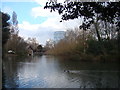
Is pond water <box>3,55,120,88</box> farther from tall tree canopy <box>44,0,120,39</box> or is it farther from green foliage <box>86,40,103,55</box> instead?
tall tree canopy <box>44,0,120,39</box>

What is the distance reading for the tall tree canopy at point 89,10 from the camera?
3789mm

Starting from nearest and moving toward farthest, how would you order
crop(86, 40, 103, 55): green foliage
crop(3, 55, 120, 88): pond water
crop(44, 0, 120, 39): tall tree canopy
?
crop(44, 0, 120, 39): tall tree canopy, crop(3, 55, 120, 88): pond water, crop(86, 40, 103, 55): green foliage

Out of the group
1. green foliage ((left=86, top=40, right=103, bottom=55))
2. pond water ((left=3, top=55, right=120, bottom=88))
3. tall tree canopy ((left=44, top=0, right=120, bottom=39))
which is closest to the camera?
tall tree canopy ((left=44, top=0, right=120, bottom=39))

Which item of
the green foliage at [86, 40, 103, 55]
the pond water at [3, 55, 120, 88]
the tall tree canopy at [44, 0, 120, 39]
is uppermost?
the tall tree canopy at [44, 0, 120, 39]

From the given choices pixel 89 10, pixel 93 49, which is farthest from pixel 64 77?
pixel 89 10

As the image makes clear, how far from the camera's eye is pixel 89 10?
389 cm

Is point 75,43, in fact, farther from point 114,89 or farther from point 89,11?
point 89,11

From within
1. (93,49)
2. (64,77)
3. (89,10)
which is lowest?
(64,77)

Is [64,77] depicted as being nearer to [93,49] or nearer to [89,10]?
[93,49]

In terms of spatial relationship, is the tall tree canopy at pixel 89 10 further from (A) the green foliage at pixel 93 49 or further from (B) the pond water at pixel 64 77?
(A) the green foliage at pixel 93 49

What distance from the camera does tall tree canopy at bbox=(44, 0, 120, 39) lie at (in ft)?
12.4

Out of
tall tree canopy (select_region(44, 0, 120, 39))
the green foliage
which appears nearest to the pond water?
the green foliage

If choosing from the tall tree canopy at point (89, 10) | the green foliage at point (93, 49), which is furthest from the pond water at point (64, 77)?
the tall tree canopy at point (89, 10)

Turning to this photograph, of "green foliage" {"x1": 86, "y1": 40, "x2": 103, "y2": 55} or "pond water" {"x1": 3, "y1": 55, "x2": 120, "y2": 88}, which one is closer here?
"pond water" {"x1": 3, "y1": 55, "x2": 120, "y2": 88}
